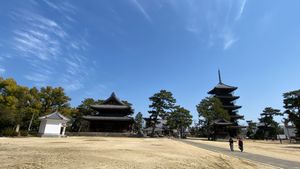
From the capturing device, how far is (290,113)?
150 ft

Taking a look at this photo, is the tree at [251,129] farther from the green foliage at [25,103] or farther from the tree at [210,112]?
the green foliage at [25,103]

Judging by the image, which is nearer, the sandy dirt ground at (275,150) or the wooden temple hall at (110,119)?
the sandy dirt ground at (275,150)

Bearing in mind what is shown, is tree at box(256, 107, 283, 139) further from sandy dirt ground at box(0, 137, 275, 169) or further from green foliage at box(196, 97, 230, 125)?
sandy dirt ground at box(0, 137, 275, 169)

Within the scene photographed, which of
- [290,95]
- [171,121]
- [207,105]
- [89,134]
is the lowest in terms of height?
[89,134]

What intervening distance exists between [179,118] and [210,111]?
1133cm

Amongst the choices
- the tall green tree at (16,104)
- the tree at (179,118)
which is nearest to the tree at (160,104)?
the tree at (179,118)

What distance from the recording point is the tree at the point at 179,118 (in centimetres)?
5725

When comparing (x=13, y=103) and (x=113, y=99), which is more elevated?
(x=113, y=99)

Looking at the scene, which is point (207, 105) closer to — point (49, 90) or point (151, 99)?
point (151, 99)

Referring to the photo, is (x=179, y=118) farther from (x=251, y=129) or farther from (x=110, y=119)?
(x=251, y=129)

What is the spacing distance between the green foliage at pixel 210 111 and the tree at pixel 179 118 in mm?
9144

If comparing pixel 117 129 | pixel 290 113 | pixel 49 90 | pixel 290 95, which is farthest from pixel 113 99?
pixel 290 95

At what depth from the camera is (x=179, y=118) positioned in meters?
58.8

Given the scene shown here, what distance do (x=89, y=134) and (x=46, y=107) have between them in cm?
1417
